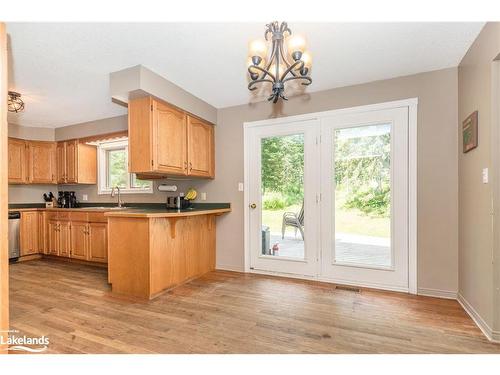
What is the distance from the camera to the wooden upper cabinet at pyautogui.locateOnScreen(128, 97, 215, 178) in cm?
255

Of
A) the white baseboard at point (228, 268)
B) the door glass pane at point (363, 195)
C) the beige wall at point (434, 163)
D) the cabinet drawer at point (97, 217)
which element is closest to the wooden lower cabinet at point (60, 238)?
the cabinet drawer at point (97, 217)

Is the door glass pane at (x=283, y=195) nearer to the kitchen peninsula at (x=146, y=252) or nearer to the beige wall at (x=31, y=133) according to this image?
the kitchen peninsula at (x=146, y=252)

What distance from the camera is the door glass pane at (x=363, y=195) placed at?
8.91 feet

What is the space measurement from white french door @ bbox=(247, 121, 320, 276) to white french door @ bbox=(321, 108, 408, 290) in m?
0.15

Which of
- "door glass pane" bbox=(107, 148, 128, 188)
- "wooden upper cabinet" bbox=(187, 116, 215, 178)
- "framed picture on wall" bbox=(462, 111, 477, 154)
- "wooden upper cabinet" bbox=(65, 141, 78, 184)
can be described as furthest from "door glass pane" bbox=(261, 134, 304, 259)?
"wooden upper cabinet" bbox=(65, 141, 78, 184)

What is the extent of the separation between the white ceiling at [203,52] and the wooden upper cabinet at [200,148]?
0.49 m

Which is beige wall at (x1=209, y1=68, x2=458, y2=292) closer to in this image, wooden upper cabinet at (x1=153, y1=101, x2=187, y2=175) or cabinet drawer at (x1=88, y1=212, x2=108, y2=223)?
wooden upper cabinet at (x1=153, y1=101, x2=187, y2=175)

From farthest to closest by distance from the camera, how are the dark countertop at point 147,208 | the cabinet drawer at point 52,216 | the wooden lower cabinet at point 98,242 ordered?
the cabinet drawer at point 52,216 < the wooden lower cabinet at point 98,242 < the dark countertop at point 147,208

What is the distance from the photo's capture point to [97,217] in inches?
145

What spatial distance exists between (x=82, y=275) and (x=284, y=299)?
2.87 meters

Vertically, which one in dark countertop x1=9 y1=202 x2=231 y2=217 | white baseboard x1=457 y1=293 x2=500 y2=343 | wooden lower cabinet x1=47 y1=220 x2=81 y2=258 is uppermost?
dark countertop x1=9 y1=202 x2=231 y2=217
